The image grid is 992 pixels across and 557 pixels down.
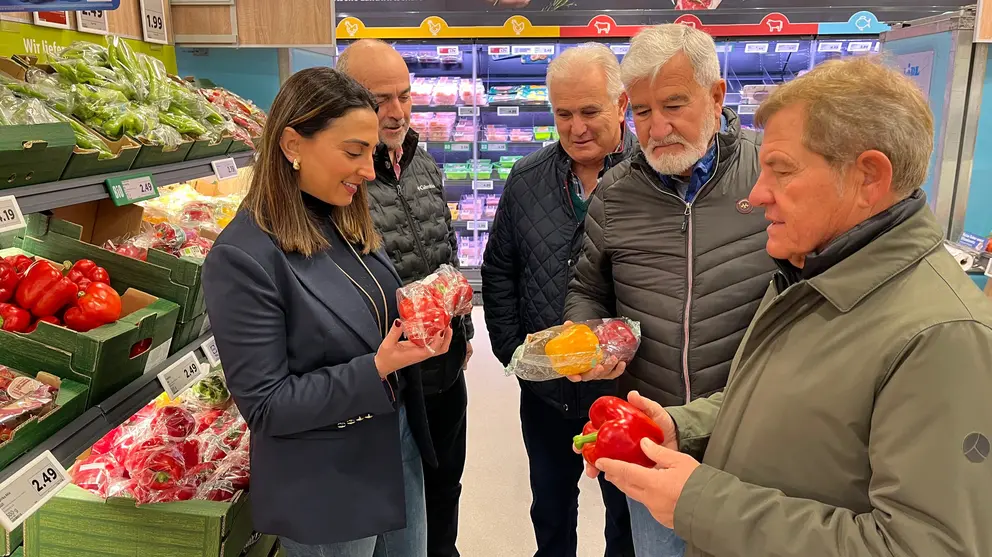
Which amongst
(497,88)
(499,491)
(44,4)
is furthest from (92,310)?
(497,88)

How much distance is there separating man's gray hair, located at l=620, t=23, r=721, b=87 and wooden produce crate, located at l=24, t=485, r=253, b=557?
1622 mm

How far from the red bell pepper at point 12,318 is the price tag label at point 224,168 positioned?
2.40 feet

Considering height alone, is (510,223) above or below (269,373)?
above

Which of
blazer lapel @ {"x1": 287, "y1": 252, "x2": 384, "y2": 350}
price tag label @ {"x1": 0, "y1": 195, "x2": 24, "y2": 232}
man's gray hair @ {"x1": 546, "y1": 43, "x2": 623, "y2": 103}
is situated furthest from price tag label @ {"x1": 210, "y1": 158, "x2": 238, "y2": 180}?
man's gray hair @ {"x1": 546, "y1": 43, "x2": 623, "y2": 103}

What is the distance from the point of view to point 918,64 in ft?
12.8

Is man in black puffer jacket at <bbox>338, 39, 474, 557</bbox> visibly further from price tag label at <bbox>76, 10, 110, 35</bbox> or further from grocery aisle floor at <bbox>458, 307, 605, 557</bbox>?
price tag label at <bbox>76, 10, 110, 35</bbox>

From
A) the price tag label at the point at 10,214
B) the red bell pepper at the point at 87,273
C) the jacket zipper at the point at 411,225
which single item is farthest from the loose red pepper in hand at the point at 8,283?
the jacket zipper at the point at 411,225

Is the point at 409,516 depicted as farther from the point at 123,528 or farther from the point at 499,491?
the point at 499,491

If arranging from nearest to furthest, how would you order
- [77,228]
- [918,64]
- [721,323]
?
[721,323]
[77,228]
[918,64]

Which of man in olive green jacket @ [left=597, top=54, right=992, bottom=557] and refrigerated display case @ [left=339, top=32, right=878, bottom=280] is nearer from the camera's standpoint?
man in olive green jacket @ [left=597, top=54, right=992, bottom=557]

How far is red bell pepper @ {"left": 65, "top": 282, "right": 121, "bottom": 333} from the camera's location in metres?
1.67

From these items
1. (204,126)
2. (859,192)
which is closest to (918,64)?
(859,192)

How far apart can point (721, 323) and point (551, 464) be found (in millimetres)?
1062

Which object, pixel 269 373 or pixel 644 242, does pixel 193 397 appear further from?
pixel 644 242
